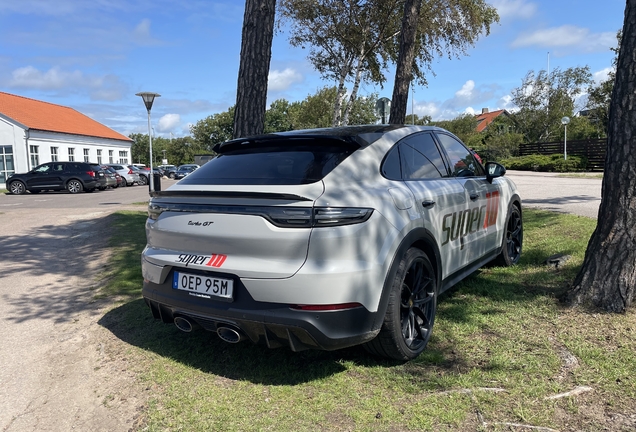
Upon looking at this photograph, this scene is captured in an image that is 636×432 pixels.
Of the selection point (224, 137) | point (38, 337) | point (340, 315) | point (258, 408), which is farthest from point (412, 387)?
point (224, 137)

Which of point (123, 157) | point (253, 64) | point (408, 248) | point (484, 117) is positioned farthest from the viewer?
point (484, 117)

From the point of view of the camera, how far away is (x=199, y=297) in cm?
313

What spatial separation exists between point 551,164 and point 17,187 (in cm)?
3107

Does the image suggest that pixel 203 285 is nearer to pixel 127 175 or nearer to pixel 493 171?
pixel 493 171

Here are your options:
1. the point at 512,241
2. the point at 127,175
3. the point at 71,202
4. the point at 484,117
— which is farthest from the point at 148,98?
the point at 484,117

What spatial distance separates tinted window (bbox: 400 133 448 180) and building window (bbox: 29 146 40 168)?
125 feet

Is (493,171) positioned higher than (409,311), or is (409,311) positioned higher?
(493,171)

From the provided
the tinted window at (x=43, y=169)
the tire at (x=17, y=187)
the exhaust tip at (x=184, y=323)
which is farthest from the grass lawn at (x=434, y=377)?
the tire at (x=17, y=187)

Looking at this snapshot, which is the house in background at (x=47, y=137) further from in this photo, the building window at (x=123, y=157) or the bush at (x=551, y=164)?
the bush at (x=551, y=164)

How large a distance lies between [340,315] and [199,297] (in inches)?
37.6

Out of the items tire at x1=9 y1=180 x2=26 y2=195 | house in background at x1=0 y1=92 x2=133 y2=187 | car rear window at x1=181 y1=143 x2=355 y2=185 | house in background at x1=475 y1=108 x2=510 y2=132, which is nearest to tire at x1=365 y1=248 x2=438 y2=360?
car rear window at x1=181 y1=143 x2=355 y2=185

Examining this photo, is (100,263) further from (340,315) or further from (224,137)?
(224,137)

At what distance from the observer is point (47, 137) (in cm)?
3769

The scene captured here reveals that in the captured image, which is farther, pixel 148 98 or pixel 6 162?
pixel 6 162
